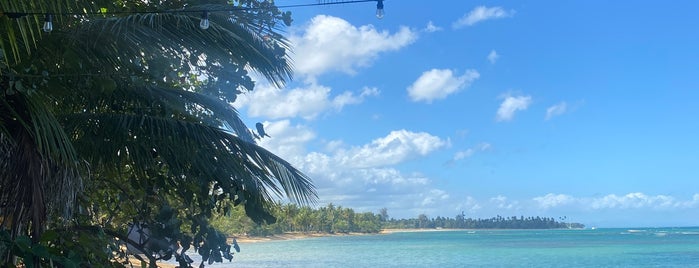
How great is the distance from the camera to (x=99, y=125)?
371 cm

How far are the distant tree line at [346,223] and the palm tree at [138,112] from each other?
30.0 inches

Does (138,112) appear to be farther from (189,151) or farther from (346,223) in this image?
(346,223)

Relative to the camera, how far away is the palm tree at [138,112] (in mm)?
3279

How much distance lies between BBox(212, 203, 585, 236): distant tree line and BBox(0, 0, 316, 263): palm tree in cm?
76

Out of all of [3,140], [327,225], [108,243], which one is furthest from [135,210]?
[327,225]

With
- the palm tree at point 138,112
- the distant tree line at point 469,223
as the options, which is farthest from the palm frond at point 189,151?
the distant tree line at point 469,223

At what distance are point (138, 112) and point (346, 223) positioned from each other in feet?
267

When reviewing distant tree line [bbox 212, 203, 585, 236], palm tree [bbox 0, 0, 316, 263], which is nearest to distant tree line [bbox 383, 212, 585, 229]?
distant tree line [bbox 212, 203, 585, 236]

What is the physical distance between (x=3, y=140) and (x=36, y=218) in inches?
15.9

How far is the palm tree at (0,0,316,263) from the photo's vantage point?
10.8 feet

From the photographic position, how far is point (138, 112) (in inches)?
154

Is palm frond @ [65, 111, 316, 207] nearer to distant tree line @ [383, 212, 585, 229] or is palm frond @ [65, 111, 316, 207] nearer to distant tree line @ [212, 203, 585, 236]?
distant tree line @ [212, 203, 585, 236]

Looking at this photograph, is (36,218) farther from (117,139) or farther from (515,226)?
(515,226)

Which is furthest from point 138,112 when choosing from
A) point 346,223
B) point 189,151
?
point 346,223
